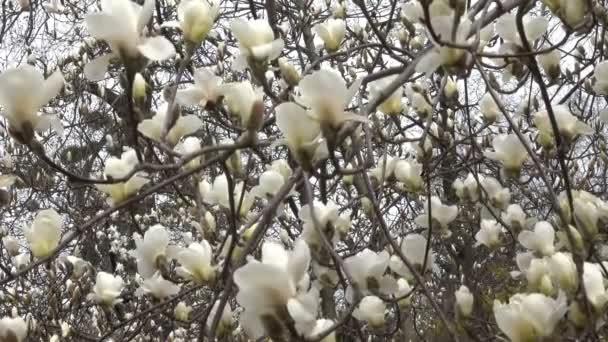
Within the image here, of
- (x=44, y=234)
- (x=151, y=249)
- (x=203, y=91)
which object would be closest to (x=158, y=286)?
(x=151, y=249)

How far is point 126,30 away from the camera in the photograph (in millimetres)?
954

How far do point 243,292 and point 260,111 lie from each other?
25 cm

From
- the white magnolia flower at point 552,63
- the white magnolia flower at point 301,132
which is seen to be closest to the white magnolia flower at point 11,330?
the white magnolia flower at point 301,132

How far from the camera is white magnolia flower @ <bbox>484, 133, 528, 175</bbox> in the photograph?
1.40m

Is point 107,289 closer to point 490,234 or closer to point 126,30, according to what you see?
point 126,30

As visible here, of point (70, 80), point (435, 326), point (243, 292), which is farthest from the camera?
point (435, 326)

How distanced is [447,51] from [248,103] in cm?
31

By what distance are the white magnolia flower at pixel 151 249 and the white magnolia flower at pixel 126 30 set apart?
33 centimetres

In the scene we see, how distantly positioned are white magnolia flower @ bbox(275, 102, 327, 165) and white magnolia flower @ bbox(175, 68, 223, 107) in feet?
0.86

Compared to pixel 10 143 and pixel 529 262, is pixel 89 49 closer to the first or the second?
pixel 10 143

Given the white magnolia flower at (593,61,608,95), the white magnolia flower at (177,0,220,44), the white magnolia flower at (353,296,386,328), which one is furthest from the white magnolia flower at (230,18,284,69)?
the white magnolia flower at (593,61,608,95)

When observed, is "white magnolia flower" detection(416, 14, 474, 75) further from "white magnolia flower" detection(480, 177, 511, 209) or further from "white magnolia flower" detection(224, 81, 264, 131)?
"white magnolia flower" detection(480, 177, 511, 209)

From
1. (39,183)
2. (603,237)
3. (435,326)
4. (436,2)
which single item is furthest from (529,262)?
(435,326)

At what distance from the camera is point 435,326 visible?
17.7ft
